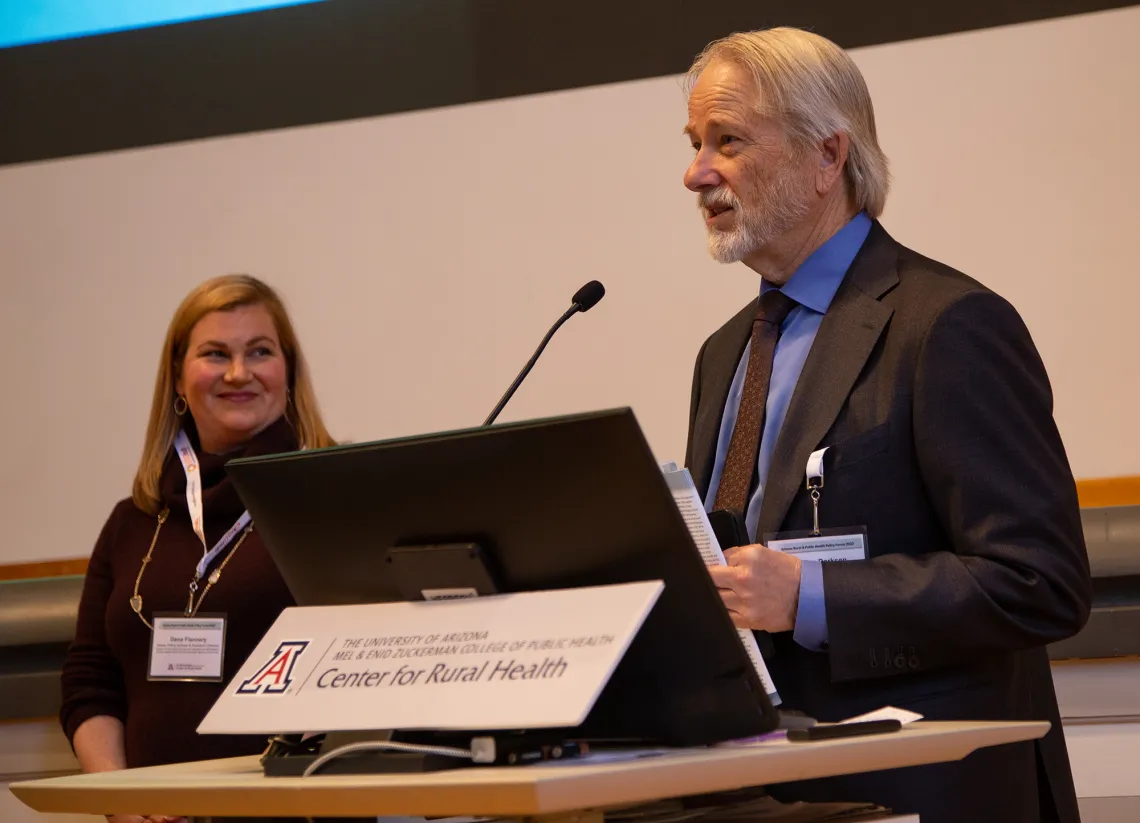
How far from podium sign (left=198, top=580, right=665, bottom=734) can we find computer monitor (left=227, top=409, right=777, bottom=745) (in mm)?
25

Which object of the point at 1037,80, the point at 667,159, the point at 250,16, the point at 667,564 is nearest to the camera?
the point at 667,564

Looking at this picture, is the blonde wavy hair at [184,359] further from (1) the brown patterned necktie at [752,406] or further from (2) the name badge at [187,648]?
(1) the brown patterned necktie at [752,406]

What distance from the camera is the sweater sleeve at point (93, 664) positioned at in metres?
2.59

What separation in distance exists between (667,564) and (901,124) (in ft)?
6.06

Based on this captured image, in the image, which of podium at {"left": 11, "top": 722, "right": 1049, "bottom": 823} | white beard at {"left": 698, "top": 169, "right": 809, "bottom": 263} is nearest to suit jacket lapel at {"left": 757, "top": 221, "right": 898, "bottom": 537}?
white beard at {"left": 698, "top": 169, "right": 809, "bottom": 263}

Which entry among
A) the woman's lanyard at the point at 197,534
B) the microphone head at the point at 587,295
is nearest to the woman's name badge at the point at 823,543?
the microphone head at the point at 587,295

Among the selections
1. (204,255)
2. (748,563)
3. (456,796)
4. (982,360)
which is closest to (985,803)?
(748,563)

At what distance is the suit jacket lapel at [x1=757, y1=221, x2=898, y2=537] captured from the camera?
5.34 ft

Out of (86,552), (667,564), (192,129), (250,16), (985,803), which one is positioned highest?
(250,16)

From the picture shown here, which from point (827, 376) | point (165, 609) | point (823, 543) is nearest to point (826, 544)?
point (823, 543)

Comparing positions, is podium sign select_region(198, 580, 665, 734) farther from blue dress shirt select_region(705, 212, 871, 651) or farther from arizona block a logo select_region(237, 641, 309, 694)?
blue dress shirt select_region(705, 212, 871, 651)

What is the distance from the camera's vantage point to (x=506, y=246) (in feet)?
9.53

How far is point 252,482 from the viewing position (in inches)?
50.3

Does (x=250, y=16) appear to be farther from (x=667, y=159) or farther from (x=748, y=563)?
(x=748, y=563)
